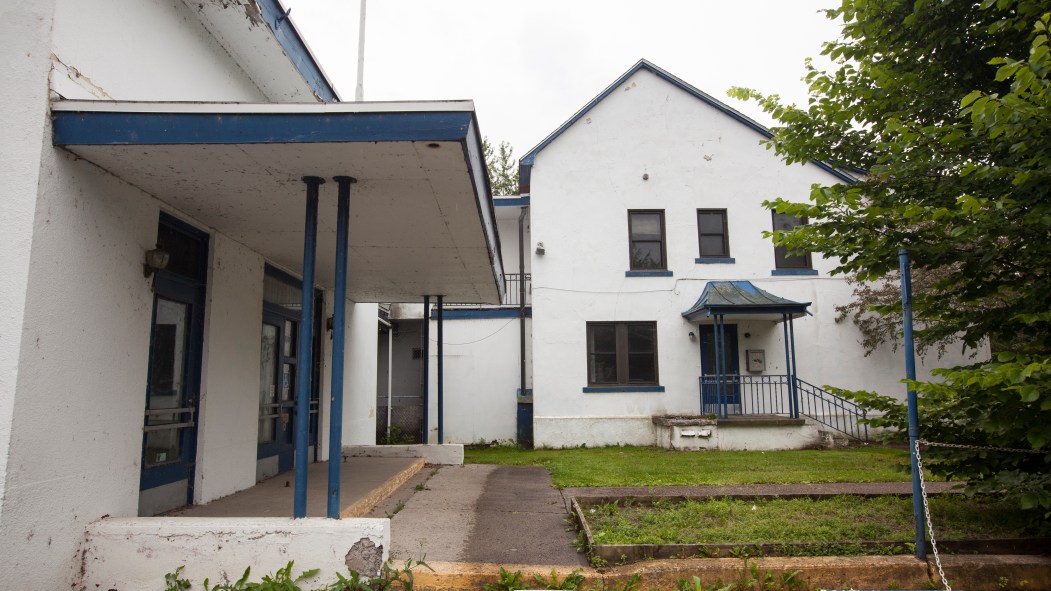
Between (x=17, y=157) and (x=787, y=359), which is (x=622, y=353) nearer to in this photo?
(x=787, y=359)

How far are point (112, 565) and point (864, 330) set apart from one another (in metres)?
14.2

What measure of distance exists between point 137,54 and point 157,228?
1362 millimetres

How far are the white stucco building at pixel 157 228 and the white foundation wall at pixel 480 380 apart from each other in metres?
8.36

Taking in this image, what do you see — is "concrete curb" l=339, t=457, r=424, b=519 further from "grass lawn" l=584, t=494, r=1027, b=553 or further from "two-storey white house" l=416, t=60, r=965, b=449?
"two-storey white house" l=416, t=60, r=965, b=449

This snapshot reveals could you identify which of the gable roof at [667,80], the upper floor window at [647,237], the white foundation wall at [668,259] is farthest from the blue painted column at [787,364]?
the gable roof at [667,80]

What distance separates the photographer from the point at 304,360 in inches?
179

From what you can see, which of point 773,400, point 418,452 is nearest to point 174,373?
point 418,452

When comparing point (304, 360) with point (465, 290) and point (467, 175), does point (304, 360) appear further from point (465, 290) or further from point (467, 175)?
point (465, 290)

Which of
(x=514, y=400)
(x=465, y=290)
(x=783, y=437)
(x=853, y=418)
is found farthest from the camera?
(x=514, y=400)

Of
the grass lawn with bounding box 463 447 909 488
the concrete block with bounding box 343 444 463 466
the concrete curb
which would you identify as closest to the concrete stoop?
the concrete curb

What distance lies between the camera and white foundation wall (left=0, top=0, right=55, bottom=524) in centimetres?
363

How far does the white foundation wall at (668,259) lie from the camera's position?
14.1m

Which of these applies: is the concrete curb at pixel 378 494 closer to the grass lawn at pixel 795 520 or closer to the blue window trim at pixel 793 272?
the grass lawn at pixel 795 520

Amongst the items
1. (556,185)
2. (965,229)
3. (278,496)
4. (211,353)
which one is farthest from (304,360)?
(556,185)
